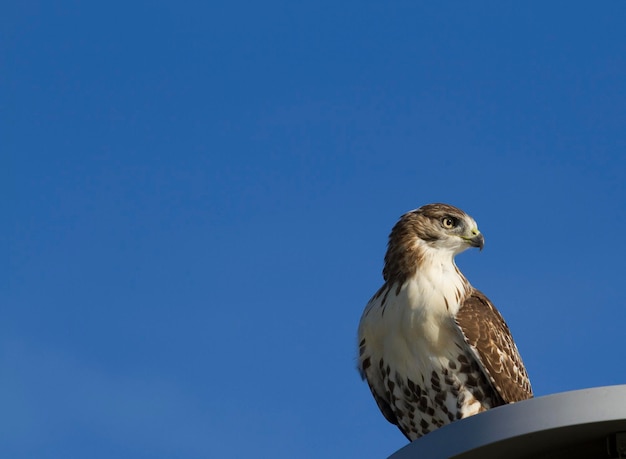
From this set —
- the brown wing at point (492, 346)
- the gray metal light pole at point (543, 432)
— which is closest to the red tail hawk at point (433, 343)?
the brown wing at point (492, 346)

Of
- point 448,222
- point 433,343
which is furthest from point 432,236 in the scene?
point 433,343

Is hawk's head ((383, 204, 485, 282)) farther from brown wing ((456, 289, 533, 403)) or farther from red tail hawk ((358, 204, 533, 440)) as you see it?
brown wing ((456, 289, 533, 403))

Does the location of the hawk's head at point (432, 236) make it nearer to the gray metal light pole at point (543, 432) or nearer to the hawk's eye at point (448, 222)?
the hawk's eye at point (448, 222)

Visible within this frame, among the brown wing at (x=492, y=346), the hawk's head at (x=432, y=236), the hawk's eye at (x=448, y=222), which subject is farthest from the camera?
the hawk's eye at (x=448, y=222)

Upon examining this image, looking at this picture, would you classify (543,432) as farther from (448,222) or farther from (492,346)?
(448,222)

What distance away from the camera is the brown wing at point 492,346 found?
329 inches

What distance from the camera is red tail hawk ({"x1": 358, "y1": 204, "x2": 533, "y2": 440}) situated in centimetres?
840

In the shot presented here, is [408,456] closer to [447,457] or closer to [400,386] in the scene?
[447,457]

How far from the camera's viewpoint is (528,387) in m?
9.00

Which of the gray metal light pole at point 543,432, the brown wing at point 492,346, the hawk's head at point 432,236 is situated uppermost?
the hawk's head at point 432,236

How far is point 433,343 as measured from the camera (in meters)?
8.39

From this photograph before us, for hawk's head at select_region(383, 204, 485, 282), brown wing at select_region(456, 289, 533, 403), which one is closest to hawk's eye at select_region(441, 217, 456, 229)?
hawk's head at select_region(383, 204, 485, 282)

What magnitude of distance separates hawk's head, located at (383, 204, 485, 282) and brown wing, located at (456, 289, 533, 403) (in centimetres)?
45

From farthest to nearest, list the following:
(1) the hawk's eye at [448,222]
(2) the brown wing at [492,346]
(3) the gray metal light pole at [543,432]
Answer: (1) the hawk's eye at [448,222]
(2) the brown wing at [492,346]
(3) the gray metal light pole at [543,432]
